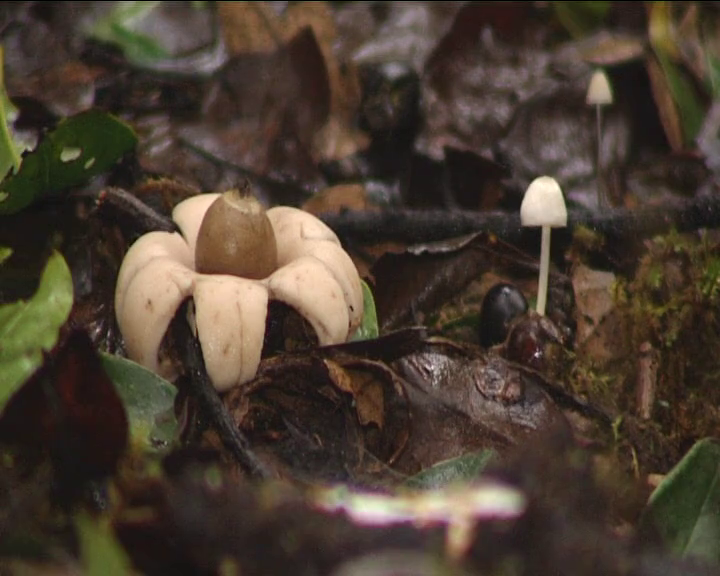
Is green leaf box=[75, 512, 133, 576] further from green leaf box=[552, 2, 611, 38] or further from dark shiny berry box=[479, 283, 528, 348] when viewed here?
green leaf box=[552, 2, 611, 38]

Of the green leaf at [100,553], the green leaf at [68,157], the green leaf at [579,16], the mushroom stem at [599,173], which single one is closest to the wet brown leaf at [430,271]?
the mushroom stem at [599,173]

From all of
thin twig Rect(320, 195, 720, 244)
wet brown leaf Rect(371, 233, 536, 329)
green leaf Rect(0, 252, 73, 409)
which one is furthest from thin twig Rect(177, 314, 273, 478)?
thin twig Rect(320, 195, 720, 244)

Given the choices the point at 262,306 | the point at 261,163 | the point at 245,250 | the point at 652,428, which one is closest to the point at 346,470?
the point at 262,306

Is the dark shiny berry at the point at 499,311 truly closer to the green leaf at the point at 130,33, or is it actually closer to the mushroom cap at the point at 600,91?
the mushroom cap at the point at 600,91

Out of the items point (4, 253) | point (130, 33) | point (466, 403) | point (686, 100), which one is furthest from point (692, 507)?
point (130, 33)

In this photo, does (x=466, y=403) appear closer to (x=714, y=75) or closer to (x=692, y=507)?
(x=692, y=507)

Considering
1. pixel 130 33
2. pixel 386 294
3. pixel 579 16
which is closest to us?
pixel 386 294
